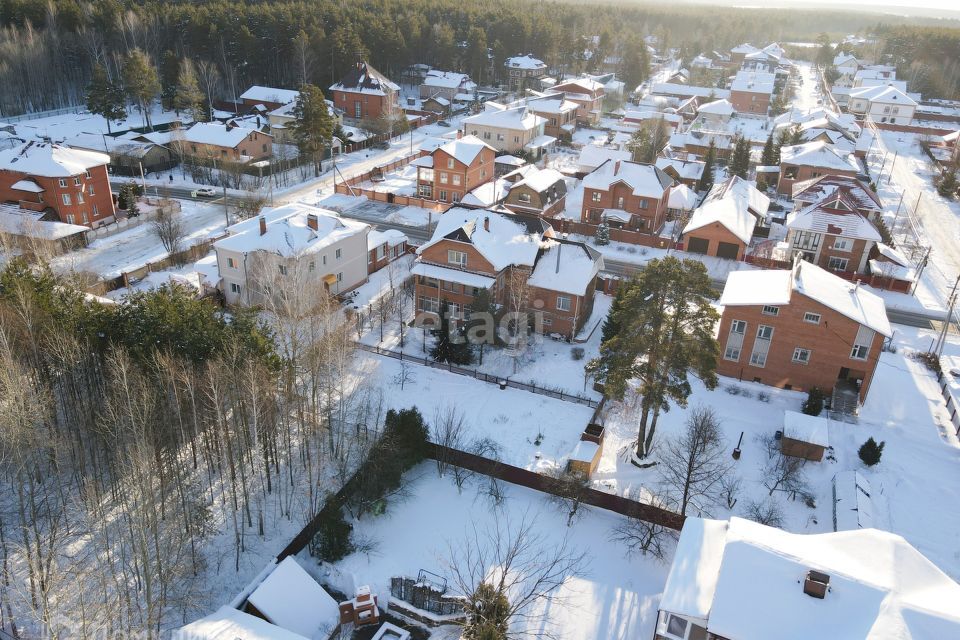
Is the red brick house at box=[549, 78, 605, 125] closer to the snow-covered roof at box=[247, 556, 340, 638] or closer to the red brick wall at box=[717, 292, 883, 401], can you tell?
the red brick wall at box=[717, 292, 883, 401]

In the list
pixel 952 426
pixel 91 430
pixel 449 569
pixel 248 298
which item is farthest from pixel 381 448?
→ pixel 952 426

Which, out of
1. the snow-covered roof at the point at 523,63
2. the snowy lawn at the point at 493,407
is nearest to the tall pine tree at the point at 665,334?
the snowy lawn at the point at 493,407

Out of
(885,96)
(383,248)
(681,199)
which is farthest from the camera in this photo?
(885,96)

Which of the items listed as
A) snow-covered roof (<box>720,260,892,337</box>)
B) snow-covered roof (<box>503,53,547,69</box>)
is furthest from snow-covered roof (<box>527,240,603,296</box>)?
snow-covered roof (<box>503,53,547,69</box>)

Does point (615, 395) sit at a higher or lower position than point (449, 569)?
higher

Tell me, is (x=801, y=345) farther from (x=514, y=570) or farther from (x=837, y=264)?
(x=837, y=264)

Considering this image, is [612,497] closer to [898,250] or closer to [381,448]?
[381,448]

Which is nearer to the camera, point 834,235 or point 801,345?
point 801,345

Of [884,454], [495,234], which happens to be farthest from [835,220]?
[495,234]
